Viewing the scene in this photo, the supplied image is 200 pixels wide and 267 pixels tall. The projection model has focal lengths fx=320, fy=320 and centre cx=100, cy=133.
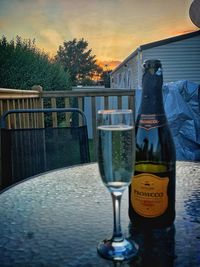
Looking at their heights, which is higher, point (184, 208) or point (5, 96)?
point (5, 96)

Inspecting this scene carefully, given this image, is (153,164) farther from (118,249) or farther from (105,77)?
(105,77)

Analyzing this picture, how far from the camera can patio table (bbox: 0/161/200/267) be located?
623 millimetres

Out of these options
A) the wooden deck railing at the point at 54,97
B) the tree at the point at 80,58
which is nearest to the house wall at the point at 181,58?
the wooden deck railing at the point at 54,97

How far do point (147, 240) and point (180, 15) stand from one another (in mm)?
12342

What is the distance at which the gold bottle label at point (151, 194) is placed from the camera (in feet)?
Answer: 2.41

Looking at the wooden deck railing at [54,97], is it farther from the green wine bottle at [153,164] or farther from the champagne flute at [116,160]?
the champagne flute at [116,160]

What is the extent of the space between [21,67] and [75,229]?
8.17 meters

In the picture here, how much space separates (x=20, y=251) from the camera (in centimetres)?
66

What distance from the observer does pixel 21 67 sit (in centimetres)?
843

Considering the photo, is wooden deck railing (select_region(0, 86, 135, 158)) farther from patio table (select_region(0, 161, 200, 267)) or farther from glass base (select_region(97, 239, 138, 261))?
glass base (select_region(97, 239, 138, 261))

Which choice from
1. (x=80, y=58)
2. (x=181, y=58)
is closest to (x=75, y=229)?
(x=181, y=58)

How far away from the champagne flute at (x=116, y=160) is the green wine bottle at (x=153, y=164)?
0.36 ft

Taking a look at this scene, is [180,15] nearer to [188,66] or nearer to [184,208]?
[188,66]

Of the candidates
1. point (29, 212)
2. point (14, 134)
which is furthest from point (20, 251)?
point (14, 134)
